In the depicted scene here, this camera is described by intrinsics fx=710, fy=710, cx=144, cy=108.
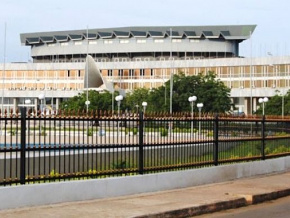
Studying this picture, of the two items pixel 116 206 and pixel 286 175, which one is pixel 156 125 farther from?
pixel 286 175

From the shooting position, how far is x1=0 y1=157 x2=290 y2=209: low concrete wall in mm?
13398

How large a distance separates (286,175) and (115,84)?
10372 centimetres

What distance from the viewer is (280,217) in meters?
14.5

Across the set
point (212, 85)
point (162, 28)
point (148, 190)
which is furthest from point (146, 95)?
point (148, 190)

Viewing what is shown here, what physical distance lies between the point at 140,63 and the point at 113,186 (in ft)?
360

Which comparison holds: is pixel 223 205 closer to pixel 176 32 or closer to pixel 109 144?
pixel 109 144

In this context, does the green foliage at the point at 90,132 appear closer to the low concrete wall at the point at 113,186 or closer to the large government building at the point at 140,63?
the low concrete wall at the point at 113,186

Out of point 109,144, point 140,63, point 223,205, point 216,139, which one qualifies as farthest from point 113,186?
point 140,63

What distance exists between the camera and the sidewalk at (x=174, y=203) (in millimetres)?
13195

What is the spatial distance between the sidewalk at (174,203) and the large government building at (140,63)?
93.5 meters

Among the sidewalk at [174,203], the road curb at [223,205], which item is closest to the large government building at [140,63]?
the sidewalk at [174,203]

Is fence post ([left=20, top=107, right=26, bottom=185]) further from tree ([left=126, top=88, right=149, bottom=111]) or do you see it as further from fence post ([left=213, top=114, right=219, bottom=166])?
tree ([left=126, top=88, right=149, bottom=111])

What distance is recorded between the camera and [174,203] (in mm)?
15023

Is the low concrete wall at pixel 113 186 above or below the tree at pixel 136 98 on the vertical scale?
below
